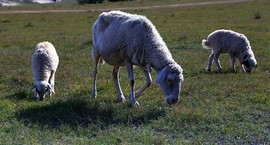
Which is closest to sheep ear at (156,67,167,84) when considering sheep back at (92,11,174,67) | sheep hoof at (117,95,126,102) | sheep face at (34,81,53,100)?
sheep back at (92,11,174,67)

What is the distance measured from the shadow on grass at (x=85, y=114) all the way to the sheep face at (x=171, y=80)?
0.38 m

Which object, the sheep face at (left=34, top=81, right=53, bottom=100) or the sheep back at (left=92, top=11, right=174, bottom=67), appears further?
the sheep face at (left=34, top=81, right=53, bottom=100)

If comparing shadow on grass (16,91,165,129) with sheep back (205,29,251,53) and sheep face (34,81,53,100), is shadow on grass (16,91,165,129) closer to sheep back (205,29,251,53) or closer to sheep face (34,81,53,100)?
sheep face (34,81,53,100)

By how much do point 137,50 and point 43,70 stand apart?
118 inches

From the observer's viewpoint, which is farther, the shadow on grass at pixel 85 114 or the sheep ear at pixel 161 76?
the sheep ear at pixel 161 76

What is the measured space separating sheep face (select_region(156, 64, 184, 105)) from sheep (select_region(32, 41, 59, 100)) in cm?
312

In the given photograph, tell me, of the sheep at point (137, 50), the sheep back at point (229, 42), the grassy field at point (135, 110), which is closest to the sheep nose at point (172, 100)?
the sheep at point (137, 50)

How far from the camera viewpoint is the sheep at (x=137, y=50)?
9.66 meters

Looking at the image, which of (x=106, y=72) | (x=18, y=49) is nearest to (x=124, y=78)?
(x=106, y=72)

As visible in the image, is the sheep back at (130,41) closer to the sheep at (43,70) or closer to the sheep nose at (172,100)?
the sheep nose at (172,100)

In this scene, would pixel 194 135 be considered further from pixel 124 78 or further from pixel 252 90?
pixel 124 78

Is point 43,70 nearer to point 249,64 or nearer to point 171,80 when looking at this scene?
point 171,80

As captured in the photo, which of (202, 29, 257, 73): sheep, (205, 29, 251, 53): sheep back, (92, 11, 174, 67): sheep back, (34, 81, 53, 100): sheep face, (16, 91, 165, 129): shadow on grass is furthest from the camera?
(205, 29, 251, 53): sheep back

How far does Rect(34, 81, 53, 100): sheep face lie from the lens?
11232 millimetres
